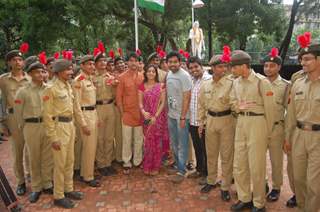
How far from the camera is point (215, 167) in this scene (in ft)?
14.3

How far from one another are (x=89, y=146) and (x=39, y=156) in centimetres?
70

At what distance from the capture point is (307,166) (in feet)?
11.0

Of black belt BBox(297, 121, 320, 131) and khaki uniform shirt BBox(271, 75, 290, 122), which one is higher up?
khaki uniform shirt BBox(271, 75, 290, 122)

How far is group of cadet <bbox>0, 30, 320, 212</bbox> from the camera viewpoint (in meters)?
3.43

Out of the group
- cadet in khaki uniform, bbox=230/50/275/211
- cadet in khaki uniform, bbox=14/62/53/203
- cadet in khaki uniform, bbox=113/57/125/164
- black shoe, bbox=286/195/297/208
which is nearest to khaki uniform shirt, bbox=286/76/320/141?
cadet in khaki uniform, bbox=230/50/275/211

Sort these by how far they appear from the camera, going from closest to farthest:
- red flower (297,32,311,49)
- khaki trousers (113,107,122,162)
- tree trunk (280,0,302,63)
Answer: red flower (297,32,311,49), khaki trousers (113,107,122,162), tree trunk (280,0,302,63)

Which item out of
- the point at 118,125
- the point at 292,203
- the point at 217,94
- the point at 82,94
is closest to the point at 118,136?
the point at 118,125

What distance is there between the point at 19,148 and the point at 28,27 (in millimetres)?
9860

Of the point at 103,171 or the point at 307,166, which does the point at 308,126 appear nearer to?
the point at 307,166

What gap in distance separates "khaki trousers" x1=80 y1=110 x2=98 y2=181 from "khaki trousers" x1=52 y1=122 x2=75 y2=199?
48 cm

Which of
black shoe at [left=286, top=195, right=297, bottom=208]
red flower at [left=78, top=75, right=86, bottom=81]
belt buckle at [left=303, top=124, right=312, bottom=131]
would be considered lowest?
black shoe at [left=286, top=195, right=297, bottom=208]

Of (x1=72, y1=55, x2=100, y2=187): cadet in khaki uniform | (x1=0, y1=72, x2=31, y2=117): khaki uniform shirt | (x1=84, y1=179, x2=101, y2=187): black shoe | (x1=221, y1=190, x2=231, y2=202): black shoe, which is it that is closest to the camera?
(x1=221, y1=190, x2=231, y2=202): black shoe

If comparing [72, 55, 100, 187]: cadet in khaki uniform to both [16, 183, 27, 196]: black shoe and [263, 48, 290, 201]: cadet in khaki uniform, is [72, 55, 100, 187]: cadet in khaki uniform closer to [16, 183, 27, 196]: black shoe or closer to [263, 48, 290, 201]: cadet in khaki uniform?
[16, 183, 27, 196]: black shoe

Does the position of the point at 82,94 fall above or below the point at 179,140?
above
